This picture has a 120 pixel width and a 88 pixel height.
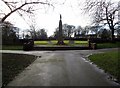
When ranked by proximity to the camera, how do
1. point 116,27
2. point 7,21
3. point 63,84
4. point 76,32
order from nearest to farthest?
point 63,84
point 7,21
point 116,27
point 76,32

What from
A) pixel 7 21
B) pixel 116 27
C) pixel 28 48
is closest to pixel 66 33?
pixel 116 27

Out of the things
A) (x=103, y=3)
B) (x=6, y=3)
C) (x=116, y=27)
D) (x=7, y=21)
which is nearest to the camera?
(x=103, y=3)

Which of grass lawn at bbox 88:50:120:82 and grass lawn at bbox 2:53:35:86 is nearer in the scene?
grass lawn at bbox 2:53:35:86

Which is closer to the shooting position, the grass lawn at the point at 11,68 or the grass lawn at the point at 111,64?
the grass lawn at the point at 11,68

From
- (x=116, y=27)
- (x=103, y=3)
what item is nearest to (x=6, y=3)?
(x=103, y=3)

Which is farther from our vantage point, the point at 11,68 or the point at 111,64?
the point at 111,64

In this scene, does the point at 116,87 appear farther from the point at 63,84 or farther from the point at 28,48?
the point at 28,48

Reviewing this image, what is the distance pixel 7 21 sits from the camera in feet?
78.7

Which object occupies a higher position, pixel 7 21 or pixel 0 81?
pixel 7 21

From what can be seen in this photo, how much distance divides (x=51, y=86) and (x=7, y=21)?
14687 mm

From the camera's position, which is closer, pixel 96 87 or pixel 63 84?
pixel 96 87

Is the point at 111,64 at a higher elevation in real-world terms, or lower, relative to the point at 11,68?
higher

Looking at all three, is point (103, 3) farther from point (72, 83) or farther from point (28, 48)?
point (28, 48)

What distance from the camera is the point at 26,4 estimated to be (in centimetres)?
2306
